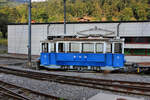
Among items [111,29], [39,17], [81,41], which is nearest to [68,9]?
[39,17]

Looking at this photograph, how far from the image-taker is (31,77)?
1205 centimetres

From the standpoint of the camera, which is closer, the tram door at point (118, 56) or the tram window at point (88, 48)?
the tram door at point (118, 56)

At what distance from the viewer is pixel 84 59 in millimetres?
14352

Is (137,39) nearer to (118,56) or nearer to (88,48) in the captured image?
(118,56)

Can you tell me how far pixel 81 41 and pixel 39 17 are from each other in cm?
4972

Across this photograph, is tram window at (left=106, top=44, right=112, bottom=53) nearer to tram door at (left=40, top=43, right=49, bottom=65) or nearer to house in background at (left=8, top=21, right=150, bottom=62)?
tram door at (left=40, top=43, right=49, bottom=65)

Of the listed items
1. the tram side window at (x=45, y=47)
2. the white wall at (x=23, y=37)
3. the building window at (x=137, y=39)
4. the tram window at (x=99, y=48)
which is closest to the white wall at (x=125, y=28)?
the building window at (x=137, y=39)

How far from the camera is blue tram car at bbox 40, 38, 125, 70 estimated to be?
14055mm

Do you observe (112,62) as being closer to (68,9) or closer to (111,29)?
(111,29)

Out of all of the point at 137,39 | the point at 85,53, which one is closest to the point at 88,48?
the point at 85,53

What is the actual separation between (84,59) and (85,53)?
20.5 inches

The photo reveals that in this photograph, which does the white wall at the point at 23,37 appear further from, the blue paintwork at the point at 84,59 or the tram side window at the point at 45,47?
the blue paintwork at the point at 84,59

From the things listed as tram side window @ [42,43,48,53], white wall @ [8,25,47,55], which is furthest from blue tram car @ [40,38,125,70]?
white wall @ [8,25,47,55]

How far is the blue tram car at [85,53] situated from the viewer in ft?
46.1
